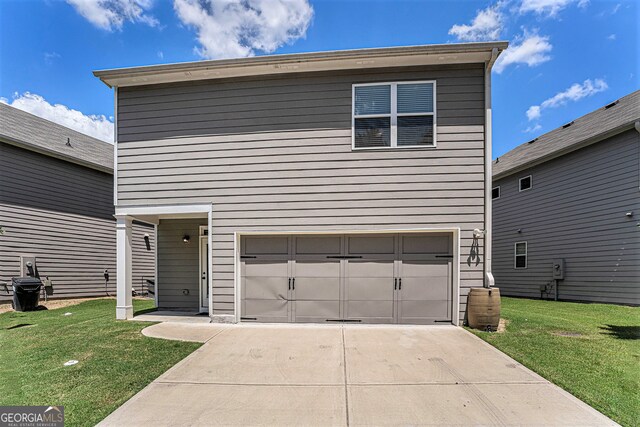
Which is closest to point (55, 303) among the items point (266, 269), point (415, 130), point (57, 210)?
point (57, 210)

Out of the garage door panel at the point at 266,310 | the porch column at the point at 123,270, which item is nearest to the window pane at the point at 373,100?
the garage door panel at the point at 266,310

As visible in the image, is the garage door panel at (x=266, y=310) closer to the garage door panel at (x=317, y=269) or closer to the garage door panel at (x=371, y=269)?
the garage door panel at (x=317, y=269)

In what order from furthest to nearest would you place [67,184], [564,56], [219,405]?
1. [67,184]
2. [564,56]
3. [219,405]

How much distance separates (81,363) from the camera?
400cm

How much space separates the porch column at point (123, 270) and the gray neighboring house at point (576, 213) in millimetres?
13121

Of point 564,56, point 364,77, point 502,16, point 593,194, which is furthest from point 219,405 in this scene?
point 593,194

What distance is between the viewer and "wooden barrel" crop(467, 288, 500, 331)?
5457 mm

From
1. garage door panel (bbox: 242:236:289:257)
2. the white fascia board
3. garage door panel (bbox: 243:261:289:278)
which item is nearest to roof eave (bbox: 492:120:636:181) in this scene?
garage door panel (bbox: 242:236:289:257)

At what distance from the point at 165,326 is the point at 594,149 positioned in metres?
13.3

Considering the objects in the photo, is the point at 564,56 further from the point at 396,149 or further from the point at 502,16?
the point at 396,149

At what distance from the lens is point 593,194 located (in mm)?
9711

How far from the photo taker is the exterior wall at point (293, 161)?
594cm

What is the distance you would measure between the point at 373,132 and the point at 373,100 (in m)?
0.66

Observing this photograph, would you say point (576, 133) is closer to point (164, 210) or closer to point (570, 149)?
point (570, 149)
